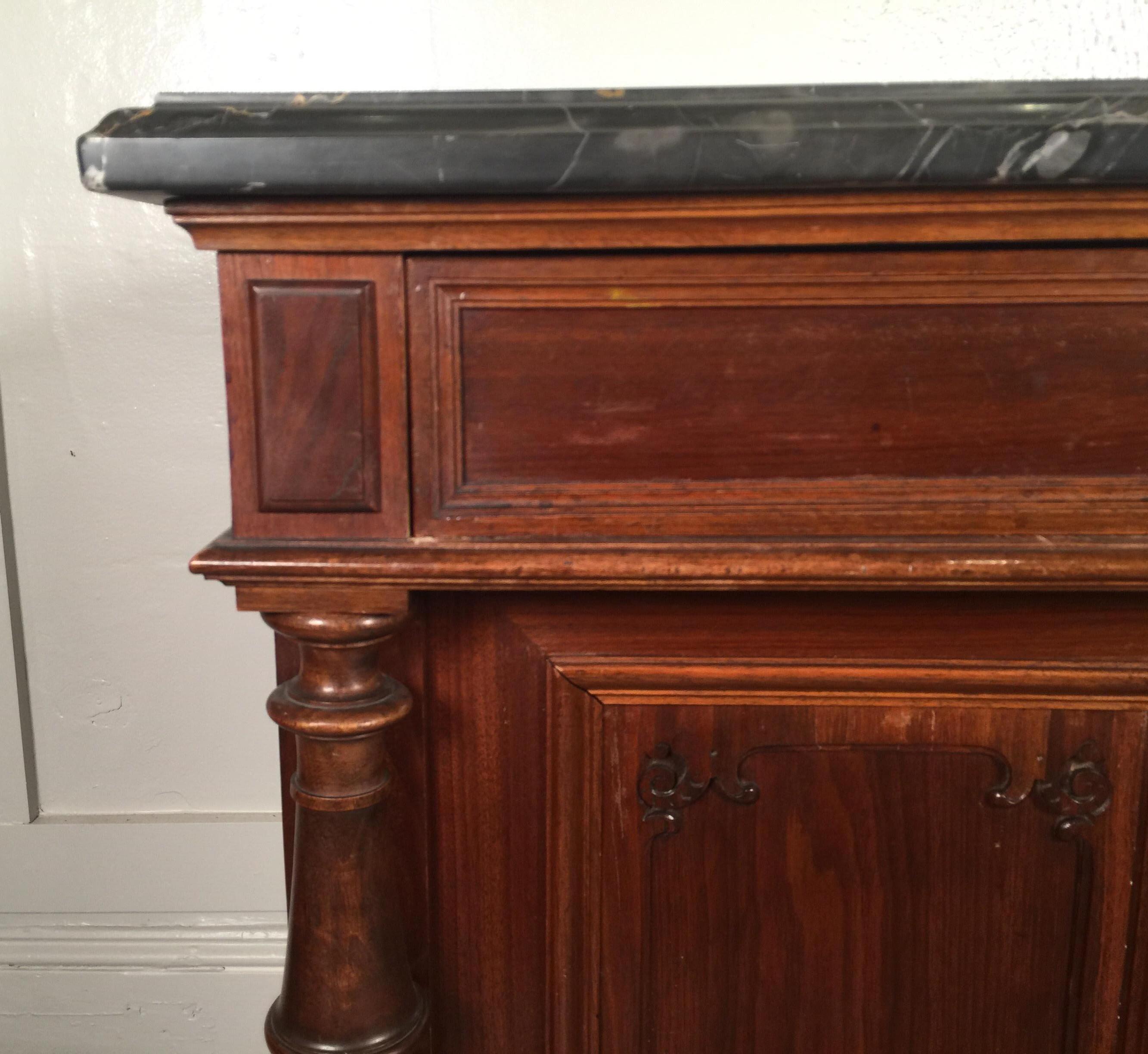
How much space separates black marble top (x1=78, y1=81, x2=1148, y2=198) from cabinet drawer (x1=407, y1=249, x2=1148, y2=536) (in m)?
0.04

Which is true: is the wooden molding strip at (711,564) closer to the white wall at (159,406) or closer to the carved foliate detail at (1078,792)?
the carved foliate detail at (1078,792)

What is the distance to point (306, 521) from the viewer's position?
408mm

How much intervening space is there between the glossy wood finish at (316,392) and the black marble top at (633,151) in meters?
0.04

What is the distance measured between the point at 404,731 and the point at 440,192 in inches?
9.9

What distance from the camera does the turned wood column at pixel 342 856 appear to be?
16.8 inches

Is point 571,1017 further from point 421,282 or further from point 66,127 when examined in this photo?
point 66,127

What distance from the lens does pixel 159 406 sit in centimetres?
79

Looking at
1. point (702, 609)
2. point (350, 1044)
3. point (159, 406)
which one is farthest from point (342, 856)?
point (159, 406)

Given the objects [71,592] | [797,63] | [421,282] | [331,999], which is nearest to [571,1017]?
[331,999]

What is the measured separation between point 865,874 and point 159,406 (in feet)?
2.10

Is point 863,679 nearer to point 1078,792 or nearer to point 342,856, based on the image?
point 1078,792

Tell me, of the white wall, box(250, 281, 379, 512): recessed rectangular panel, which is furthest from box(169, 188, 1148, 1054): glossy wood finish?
the white wall

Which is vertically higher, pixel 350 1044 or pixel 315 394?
pixel 315 394

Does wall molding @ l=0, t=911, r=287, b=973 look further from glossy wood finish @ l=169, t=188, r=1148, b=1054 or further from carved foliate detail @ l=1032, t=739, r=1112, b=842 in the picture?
carved foliate detail @ l=1032, t=739, r=1112, b=842
